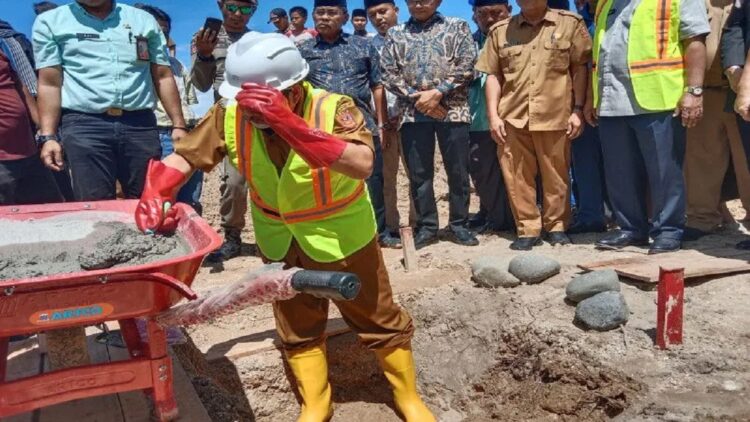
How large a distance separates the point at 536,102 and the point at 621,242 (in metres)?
1.13

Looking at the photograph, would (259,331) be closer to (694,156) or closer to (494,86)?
(494,86)

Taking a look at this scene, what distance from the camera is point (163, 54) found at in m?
3.82

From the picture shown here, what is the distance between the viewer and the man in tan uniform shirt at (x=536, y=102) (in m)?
4.41

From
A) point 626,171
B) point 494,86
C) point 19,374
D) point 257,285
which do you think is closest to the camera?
point 257,285

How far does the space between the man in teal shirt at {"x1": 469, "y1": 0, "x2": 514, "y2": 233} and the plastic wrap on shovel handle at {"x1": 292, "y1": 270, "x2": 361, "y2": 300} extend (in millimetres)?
3635

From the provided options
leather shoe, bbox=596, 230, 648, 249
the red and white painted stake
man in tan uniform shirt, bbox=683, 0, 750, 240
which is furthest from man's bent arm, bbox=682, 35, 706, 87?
the red and white painted stake

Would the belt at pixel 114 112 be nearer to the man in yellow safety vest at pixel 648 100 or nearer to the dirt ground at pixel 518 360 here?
the dirt ground at pixel 518 360

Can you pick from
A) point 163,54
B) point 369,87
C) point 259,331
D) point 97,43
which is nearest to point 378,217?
point 369,87

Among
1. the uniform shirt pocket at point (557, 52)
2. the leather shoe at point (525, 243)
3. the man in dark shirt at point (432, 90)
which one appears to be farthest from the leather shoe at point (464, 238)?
the uniform shirt pocket at point (557, 52)

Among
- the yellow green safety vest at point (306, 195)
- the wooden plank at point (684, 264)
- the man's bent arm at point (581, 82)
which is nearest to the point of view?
the yellow green safety vest at point (306, 195)

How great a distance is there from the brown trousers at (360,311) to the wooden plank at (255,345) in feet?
1.99

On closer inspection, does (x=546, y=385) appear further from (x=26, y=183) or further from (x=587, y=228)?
(x=26, y=183)

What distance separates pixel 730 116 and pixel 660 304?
218 cm

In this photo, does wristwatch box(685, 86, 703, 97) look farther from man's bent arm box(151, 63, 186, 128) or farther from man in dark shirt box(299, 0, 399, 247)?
man's bent arm box(151, 63, 186, 128)
